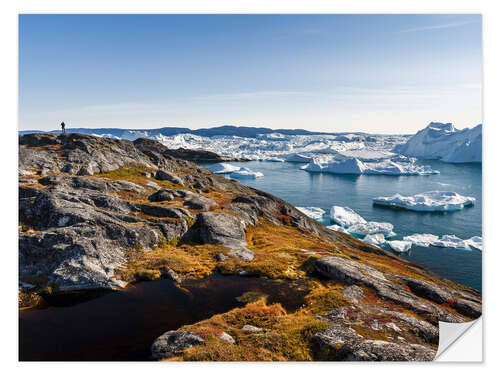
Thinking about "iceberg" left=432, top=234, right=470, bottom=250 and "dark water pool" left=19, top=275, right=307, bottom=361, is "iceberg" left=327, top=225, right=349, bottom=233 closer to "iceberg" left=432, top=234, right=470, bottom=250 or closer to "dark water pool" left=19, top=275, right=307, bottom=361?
"iceberg" left=432, top=234, right=470, bottom=250

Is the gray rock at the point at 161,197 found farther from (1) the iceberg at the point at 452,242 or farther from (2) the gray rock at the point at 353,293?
(1) the iceberg at the point at 452,242

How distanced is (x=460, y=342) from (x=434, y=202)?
168 feet

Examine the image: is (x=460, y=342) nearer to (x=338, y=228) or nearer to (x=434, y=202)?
(x=338, y=228)

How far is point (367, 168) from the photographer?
10144 centimetres

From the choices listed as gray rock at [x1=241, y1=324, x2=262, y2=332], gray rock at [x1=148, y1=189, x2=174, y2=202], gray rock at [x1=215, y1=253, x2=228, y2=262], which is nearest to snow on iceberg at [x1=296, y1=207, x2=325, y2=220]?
gray rock at [x1=148, y1=189, x2=174, y2=202]

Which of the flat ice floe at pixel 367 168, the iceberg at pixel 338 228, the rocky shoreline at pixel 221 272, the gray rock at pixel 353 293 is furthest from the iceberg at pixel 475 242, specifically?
the flat ice floe at pixel 367 168

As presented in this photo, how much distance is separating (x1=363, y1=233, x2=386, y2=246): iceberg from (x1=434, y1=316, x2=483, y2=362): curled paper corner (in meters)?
30.3

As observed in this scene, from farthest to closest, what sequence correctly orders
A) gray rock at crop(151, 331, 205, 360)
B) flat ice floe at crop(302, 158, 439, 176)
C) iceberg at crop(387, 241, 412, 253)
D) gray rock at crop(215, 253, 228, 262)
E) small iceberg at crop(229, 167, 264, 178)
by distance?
small iceberg at crop(229, 167, 264, 178) < flat ice floe at crop(302, 158, 439, 176) < iceberg at crop(387, 241, 412, 253) < gray rock at crop(215, 253, 228, 262) < gray rock at crop(151, 331, 205, 360)

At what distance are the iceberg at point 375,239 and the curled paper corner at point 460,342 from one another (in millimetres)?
30252

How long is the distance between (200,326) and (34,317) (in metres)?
6.14

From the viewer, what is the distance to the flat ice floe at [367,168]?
3748 inches

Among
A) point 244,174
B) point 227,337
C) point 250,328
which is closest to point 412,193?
point 244,174

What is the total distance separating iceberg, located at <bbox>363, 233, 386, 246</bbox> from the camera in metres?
40.1

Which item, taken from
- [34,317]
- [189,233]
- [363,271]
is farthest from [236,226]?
[34,317]
